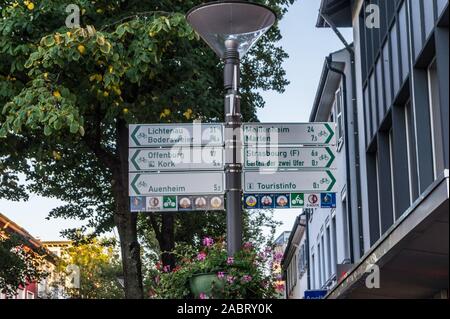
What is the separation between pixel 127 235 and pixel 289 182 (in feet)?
26.5

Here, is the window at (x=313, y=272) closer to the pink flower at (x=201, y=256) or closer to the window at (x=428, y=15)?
the window at (x=428, y=15)

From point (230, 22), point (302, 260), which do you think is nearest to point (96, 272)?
point (302, 260)

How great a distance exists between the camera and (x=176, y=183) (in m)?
10.0

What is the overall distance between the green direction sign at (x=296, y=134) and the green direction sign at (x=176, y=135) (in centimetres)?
36

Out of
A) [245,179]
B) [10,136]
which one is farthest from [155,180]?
[10,136]

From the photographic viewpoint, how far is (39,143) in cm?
1828

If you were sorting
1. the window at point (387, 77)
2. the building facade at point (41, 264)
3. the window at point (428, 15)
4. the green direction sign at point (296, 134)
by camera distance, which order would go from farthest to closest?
the building facade at point (41, 264) → the window at point (387, 77) → the window at point (428, 15) → the green direction sign at point (296, 134)

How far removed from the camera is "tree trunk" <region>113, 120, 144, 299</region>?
1761 centimetres

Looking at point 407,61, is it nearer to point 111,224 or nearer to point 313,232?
point 111,224

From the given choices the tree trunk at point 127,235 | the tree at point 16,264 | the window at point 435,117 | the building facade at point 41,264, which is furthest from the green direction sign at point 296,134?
the building facade at point 41,264

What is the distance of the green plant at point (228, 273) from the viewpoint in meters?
7.92

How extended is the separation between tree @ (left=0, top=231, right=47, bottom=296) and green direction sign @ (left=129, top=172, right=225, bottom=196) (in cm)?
1768
